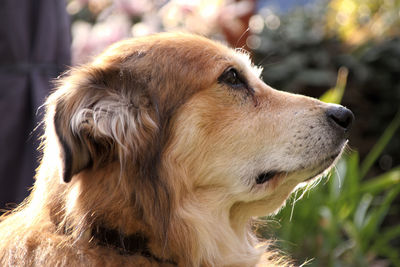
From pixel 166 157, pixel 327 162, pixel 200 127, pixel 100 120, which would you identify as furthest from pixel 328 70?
pixel 100 120

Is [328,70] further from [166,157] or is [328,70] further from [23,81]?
[166,157]

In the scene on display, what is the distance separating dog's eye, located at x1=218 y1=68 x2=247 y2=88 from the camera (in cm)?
265

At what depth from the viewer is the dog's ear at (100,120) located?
7.11 feet

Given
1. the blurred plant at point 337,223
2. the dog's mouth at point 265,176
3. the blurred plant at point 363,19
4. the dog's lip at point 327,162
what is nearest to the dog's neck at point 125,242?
the dog's mouth at point 265,176

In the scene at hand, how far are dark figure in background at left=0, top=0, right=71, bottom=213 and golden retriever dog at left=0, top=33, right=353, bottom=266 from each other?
75 centimetres

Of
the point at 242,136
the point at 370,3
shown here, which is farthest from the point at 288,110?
the point at 370,3

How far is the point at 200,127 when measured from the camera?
254 centimetres

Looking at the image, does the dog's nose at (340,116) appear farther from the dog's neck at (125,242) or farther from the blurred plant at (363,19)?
the blurred plant at (363,19)

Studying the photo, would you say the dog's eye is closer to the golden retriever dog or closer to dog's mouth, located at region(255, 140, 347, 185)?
the golden retriever dog

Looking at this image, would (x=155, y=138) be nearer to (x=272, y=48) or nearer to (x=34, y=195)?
(x=34, y=195)

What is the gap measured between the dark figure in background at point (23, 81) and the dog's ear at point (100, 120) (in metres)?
1.02

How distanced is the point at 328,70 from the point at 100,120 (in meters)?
5.13

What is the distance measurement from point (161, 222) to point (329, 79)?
4851mm

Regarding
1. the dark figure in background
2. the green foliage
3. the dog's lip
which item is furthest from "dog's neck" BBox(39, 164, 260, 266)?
the green foliage
